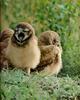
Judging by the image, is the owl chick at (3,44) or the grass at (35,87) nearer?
the grass at (35,87)

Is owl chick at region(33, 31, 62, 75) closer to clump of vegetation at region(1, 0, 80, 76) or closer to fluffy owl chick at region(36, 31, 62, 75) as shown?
fluffy owl chick at region(36, 31, 62, 75)

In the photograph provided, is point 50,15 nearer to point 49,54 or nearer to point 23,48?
point 49,54

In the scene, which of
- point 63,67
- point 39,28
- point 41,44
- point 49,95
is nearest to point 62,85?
point 49,95

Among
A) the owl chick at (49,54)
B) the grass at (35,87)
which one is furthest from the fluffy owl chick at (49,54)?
the grass at (35,87)

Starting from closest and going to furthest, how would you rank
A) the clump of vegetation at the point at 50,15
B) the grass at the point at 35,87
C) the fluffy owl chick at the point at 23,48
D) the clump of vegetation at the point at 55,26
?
the grass at the point at 35,87 → the clump of vegetation at the point at 55,26 → the fluffy owl chick at the point at 23,48 → the clump of vegetation at the point at 50,15

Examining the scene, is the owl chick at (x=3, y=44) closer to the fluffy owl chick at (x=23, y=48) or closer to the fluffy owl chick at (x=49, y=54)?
the fluffy owl chick at (x=23, y=48)

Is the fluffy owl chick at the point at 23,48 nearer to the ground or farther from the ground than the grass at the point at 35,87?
farther from the ground

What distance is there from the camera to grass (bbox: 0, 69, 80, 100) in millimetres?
2574

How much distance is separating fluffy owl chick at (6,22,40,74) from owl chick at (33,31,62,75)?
8cm

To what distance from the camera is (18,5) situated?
12.8 ft

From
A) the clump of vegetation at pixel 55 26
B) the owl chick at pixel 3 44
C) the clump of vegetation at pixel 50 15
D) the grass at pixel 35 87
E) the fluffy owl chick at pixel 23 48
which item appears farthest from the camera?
the clump of vegetation at pixel 50 15

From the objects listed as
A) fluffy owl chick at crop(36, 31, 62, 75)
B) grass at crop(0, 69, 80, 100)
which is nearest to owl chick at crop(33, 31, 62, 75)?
fluffy owl chick at crop(36, 31, 62, 75)

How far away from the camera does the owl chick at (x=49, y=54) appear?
320cm

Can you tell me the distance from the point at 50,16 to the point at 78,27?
0.69 feet
